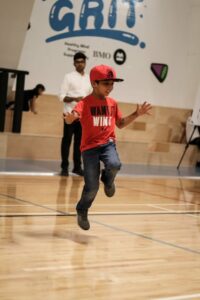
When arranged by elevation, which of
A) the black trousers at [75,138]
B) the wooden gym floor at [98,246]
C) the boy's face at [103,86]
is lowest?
the wooden gym floor at [98,246]

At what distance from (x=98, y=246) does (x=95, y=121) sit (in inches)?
32.0

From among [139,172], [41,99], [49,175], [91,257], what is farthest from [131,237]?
[41,99]

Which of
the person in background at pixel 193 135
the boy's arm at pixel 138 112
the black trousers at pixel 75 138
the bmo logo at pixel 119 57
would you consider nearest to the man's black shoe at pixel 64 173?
the black trousers at pixel 75 138

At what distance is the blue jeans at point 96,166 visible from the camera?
3.72 m

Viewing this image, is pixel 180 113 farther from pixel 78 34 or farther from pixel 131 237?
pixel 131 237

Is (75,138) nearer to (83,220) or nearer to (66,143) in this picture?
(66,143)

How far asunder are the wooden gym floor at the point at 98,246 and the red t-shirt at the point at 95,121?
2.10ft

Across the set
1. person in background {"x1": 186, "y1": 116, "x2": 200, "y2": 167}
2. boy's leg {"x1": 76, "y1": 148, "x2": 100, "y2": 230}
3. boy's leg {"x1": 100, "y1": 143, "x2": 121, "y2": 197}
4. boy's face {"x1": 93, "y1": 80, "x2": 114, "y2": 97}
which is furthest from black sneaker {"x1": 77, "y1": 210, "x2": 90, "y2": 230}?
person in background {"x1": 186, "y1": 116, "x2": 200, "y2": 167}

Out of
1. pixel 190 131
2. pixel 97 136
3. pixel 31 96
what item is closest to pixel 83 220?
pixel 97 136

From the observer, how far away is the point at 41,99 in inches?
386

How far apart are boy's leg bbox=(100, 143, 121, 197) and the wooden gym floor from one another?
0.38 meters

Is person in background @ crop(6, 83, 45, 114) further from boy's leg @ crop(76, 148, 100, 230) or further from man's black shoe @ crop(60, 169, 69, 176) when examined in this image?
boy's leg @ crop(76, 148, 100, 230)

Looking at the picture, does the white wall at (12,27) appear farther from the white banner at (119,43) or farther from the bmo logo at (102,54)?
the bmo logo at (102,54)

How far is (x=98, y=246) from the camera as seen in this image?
3.53 meters
